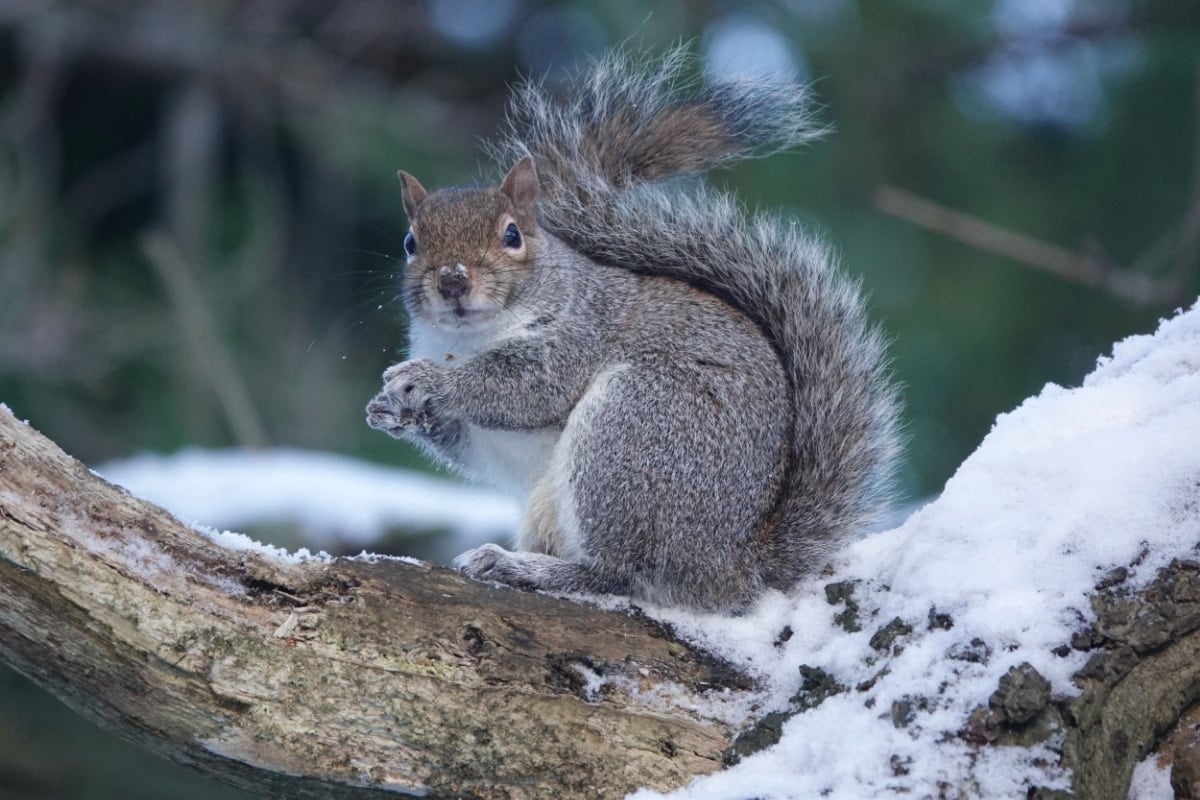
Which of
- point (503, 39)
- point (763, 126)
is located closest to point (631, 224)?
point (763, 126)

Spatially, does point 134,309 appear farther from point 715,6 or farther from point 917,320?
point 917,320

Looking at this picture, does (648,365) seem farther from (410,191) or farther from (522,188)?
(410,191)

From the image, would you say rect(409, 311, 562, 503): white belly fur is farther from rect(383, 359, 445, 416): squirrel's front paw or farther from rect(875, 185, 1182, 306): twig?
rect(875, 185, 1182, 306): twig

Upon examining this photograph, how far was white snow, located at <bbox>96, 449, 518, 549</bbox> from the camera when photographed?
3.22 m

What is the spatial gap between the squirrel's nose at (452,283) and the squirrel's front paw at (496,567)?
42 centimetres

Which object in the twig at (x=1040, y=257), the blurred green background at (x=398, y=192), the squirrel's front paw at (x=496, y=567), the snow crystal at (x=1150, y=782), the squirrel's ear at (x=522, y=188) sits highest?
the blurred green background at (x=398, y=192)

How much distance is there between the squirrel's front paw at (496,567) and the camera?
6.90 ft

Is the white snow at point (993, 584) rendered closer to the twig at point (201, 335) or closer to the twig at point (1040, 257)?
the twig at point (1040, 257)

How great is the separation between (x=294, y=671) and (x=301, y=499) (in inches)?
61.7

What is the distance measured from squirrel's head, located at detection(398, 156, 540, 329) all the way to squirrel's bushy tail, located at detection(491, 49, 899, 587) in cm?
15

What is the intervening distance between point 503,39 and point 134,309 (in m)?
1.79

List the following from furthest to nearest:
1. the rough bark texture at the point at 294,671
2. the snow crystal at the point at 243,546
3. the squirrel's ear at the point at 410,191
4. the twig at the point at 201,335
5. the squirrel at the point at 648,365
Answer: the twig at the point at 201,335 < the squirrel's ear at the point at 410,191 < the squirrel at the point at 648,365 < the snow crystal at the point at 243,546 < the rough bark texture at the point at 294,671

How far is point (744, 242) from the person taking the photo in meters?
2.32

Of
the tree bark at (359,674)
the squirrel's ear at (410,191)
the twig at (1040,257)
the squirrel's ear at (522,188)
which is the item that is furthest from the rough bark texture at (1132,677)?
the squirrel's ear at (410,191)
